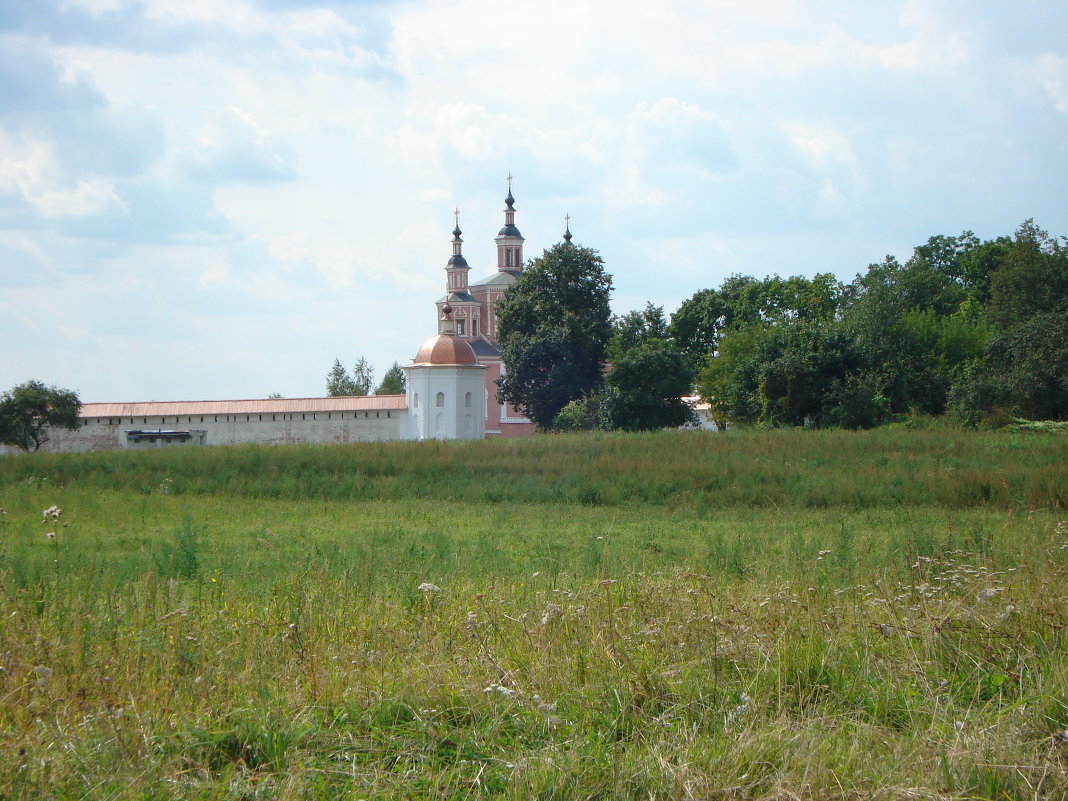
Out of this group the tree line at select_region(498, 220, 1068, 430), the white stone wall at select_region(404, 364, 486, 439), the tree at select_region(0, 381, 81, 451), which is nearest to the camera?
the tree line at select_region(498, 220, 1068, 430)

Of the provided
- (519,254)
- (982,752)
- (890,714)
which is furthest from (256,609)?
(519,254)

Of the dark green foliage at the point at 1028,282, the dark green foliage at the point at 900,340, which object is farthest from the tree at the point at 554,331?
the dark green foliage at the point at 1028,282

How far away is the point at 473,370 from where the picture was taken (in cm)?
4088

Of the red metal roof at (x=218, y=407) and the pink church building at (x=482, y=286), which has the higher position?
the pink church building at (x=482, y=286)

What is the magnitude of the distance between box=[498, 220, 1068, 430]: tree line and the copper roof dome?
3.26 meters

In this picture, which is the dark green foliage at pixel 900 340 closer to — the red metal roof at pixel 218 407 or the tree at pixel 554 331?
the tree at pixel 554 331

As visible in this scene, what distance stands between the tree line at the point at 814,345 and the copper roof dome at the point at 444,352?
3.26 metres

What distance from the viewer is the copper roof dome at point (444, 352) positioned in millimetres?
40312

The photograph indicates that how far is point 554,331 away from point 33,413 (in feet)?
69.1

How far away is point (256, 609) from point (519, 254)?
66.2m

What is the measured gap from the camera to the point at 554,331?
4322 centimetres

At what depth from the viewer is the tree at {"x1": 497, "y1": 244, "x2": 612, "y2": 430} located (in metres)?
43.5

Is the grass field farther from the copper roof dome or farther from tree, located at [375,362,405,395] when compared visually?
tree, located at [375,362,405,395]

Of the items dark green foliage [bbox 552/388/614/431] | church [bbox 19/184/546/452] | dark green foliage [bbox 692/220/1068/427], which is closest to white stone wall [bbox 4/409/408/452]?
church [bbox 19/184/546/452]
